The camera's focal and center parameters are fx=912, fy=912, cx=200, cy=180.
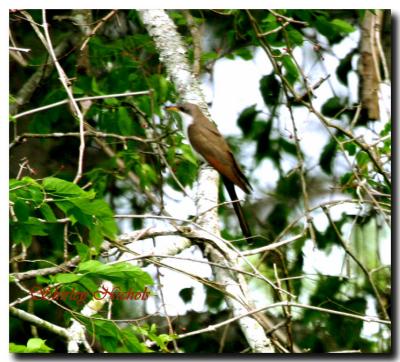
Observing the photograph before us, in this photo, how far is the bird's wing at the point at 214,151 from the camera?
8.93 feet

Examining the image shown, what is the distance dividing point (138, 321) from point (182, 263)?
21 centimetres

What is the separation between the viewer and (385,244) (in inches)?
104

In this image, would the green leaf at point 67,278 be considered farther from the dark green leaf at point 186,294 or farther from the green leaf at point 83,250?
the dark green leaf at point 186,294

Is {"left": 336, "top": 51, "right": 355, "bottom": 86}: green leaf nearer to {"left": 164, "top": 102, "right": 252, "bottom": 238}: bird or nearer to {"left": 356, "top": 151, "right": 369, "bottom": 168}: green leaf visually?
{"left": 356, "top": 151, "right": 369, "bottom": 168}: green leaf

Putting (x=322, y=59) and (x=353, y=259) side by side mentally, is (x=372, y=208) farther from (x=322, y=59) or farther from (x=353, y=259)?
(x=322, y=59)

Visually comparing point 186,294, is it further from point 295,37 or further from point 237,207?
point 295,37

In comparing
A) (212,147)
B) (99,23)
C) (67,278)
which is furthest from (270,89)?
(67,278)

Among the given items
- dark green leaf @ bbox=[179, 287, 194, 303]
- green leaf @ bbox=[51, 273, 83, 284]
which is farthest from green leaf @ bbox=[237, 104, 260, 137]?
green leaf @ bbox=[51, 273, 83, 284]

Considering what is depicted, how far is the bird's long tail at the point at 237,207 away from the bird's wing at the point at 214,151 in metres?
0.03

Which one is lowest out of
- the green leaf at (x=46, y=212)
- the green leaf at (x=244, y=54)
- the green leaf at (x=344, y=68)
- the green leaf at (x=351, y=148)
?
the green leaf at (x=46, y=212)

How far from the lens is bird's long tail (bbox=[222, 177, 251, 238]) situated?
276 cm

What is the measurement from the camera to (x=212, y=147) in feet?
A: 9.00

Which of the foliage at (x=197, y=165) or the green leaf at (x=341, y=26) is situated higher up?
the green leaf at (x=341, y=26)

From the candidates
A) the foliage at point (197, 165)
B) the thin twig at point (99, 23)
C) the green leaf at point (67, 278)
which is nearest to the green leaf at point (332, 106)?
the foliage at point (197, 165)
